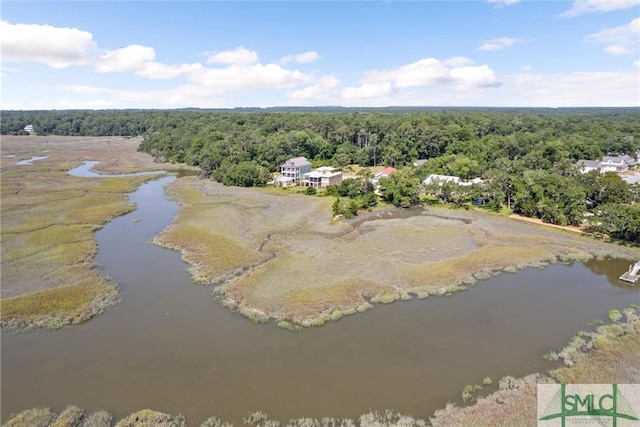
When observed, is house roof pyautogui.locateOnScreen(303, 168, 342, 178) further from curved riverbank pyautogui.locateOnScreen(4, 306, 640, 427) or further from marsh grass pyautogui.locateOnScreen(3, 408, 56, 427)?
marsh grass pyautogui.locateOnScreen(3, 408, 56, 427)

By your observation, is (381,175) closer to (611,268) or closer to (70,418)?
(611,268)

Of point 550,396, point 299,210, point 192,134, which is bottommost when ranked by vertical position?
point 550,396

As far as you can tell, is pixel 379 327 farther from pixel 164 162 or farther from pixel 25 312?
pixel 164 162

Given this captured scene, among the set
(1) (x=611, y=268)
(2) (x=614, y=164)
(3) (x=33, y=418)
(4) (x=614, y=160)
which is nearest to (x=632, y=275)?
(1) (x=611, y=268)

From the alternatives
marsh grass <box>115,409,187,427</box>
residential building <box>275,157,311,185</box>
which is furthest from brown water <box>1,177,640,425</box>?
residential building <box>275,157,311,185</box>

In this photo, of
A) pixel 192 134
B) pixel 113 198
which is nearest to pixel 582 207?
pixel 113 198
